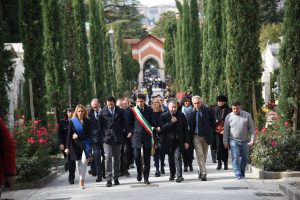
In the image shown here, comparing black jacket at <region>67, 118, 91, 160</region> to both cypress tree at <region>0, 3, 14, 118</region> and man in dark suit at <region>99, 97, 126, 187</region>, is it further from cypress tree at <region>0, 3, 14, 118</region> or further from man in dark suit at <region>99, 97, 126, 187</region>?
cypress tree at <region>0, 3, 14, 118</region>

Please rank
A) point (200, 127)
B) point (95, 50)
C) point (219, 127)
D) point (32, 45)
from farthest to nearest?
point (95, 50), point (32, 45), point (219, 127), point (200, 127)

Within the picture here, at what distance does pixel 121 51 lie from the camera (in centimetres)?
7875

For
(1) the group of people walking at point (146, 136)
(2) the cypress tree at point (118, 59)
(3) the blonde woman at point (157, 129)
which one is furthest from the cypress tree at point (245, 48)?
→ (2) the cypress tree at point (118, 59)

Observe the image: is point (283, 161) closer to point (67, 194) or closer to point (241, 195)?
point (241, 195)

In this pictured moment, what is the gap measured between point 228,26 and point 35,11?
611cm

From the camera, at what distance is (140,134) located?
1477 cm

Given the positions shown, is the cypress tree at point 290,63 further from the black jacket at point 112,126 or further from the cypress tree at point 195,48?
the cypress tree at point 195,48

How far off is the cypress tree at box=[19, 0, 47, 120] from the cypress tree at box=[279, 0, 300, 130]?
28.7 ft

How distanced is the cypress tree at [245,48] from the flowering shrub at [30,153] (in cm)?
630

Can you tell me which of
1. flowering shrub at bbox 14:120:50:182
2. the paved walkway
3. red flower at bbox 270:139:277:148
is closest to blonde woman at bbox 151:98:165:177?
the paved walkway

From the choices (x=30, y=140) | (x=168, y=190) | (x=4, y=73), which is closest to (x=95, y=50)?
(x=4, y=73)

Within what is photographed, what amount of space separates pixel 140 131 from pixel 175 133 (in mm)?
806

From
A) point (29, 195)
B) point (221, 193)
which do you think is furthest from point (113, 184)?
point (221, 193)

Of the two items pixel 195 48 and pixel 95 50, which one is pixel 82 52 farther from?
pixel 195 48
